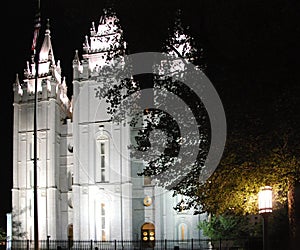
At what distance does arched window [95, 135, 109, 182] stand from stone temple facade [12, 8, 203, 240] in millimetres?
77

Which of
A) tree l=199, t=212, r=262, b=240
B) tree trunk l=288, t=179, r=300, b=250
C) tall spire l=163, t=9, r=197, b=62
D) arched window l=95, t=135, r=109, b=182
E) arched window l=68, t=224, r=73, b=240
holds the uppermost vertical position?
tall spire l=163, t=9, r=197, b=62

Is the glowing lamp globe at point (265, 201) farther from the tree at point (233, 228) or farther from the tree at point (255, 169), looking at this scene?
the tree at point (233, 228)

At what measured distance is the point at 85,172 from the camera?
46.8 metres

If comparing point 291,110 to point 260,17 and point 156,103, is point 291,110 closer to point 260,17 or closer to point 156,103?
point 260,17

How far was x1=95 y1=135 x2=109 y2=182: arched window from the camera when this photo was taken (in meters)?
46.6

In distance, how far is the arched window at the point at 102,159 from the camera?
4659 cm

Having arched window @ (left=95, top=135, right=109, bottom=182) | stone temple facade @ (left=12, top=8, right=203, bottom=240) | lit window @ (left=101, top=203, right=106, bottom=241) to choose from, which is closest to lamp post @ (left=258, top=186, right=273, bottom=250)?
stone temple facade @ (left=12, top=8, right=203, bottom=240)

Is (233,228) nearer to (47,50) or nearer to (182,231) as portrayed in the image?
(182,231)

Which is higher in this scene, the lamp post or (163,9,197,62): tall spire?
(163,9,197,62): tall spire

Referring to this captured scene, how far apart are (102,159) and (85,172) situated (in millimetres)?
1650

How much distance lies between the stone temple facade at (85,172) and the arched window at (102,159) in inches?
3.0

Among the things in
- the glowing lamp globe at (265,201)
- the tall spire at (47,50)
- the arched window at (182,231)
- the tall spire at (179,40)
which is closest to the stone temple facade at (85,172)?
the arched window at (182,231)

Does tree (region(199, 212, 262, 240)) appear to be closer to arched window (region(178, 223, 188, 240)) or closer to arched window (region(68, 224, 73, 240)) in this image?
arched window (region(178, 223, 188, 240))

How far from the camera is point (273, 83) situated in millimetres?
15883
